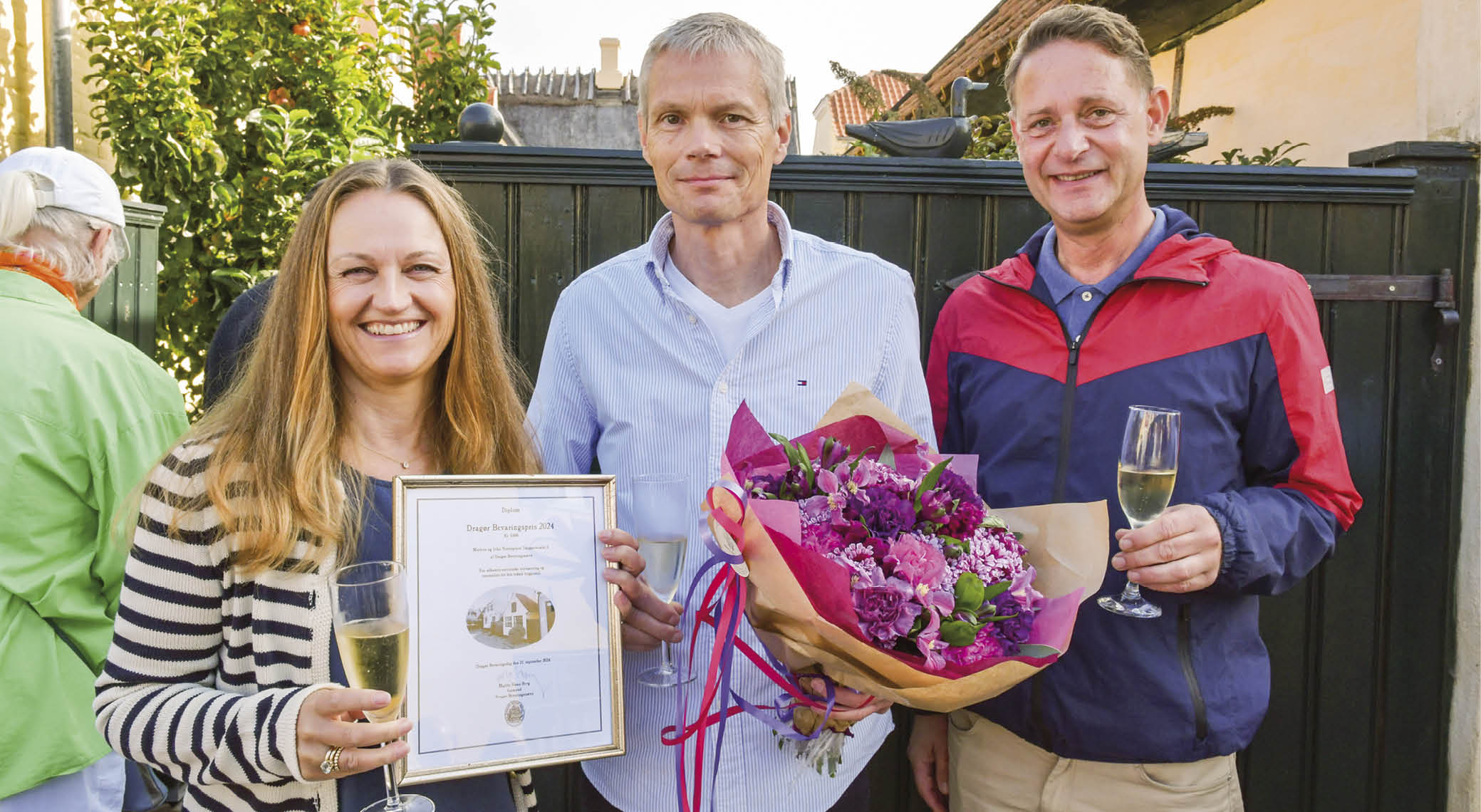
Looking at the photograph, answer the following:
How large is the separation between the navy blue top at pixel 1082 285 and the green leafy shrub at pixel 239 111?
379cm

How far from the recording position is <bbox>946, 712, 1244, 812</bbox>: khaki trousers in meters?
1.99

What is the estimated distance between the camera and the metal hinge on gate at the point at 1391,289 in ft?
10.3

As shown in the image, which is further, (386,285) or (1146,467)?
(1146,467)

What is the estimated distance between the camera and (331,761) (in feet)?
4.37

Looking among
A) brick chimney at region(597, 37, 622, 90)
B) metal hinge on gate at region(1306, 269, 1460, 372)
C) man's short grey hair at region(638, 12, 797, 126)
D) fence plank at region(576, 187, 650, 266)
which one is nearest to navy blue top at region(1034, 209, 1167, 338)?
man's short grey hair at region(638, 12, 797, 126)

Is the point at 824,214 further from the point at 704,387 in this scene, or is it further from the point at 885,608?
the point at 885,608

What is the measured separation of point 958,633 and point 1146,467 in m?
0.65

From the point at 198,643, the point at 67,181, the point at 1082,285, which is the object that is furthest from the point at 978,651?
the point at 67,181

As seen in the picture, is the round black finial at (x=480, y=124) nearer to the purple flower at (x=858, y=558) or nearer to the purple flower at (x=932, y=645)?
the purple flower at (x=858, y=558)

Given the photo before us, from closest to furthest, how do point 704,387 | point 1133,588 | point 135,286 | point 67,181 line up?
point 1133,588 < point 704,387 < point 67,181 < point 135,286

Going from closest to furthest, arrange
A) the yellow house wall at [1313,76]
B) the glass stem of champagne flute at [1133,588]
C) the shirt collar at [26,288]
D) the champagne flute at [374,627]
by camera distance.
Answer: the champagne flute at [374,627] → the glass stem of champagne flute at [1133,588] → the shirt collar at [26,288] → the yellow house wall at [1313,76]

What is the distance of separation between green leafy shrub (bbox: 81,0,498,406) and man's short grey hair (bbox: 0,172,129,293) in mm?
1991

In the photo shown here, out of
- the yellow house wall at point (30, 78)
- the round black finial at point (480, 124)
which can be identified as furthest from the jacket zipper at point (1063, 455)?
the yellow house wall at point (30, 78)

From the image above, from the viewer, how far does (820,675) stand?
60.7 inches
